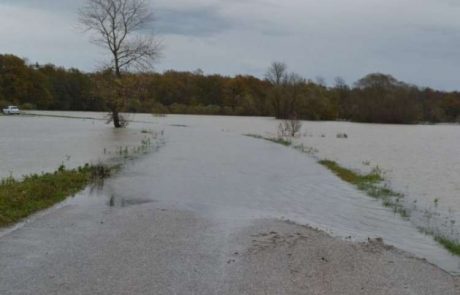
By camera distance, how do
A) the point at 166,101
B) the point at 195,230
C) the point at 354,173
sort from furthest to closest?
the point at 166,101 < the point at 354,173 < the point at 195,230

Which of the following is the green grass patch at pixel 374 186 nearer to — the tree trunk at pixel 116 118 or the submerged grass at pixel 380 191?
the submerged grass at pixel 380 191

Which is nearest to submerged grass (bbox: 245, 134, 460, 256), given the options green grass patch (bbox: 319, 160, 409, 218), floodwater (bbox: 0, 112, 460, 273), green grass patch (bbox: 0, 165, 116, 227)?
green grass patch (bbox: 319, 160, 409, 218)

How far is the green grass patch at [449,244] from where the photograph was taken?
359 inches

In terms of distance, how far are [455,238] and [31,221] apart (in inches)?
317

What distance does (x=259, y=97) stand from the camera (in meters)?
127

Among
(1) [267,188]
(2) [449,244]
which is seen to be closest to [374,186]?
(1) [267,188]

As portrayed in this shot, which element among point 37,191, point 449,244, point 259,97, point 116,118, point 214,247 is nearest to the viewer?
point 214,247

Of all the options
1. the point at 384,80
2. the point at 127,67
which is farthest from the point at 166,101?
the point at 127,67

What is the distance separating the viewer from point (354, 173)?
21375 millimetres

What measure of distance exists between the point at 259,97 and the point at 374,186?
110414 mm

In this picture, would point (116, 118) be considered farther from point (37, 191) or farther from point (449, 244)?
point (449, 244)

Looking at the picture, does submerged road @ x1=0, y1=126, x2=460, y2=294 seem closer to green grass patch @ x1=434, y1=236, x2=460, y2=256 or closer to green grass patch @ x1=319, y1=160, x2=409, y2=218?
green grass patch @ x1=434, y1=236, x2=460, y2=256

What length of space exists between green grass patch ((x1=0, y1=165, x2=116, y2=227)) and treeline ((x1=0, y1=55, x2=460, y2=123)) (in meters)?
73.9

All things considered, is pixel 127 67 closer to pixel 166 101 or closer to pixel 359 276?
pixel 359 276
